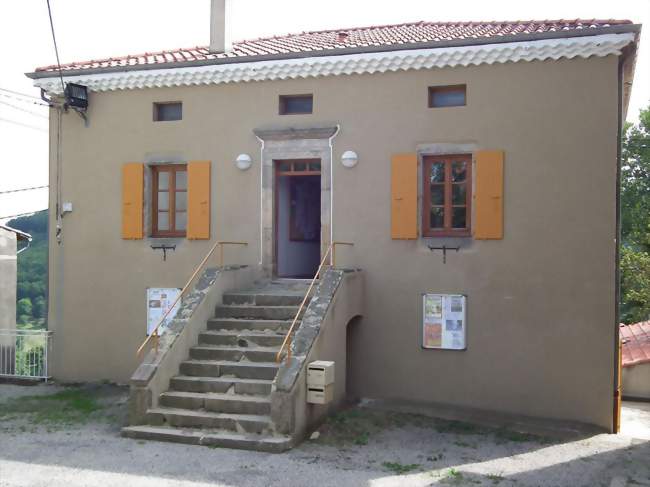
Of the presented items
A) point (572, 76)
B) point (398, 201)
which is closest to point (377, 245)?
point (398, 201)

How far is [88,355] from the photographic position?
45.4 ft

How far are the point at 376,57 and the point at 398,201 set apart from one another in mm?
2365

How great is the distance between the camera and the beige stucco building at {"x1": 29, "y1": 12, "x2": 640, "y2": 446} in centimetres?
1135

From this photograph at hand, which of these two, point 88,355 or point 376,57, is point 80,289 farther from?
point 376,57

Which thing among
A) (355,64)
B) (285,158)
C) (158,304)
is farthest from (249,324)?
(355,64)

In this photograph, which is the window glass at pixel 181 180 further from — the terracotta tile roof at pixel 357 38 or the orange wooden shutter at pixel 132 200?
the terracotta tile roof at pixel 357 38

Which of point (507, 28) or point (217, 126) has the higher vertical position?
point (507, 28)

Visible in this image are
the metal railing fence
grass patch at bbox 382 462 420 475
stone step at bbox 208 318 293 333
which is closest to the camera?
grass patch at bbox 382 462 420 475

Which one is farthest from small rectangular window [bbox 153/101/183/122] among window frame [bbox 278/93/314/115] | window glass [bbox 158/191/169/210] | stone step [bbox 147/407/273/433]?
stone step [bbox 147/407/273/433]

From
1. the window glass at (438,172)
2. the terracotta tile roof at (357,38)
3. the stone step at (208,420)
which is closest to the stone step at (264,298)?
the stone step at (208,420)

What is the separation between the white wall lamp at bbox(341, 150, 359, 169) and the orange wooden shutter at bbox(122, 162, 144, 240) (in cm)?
Answer: 378

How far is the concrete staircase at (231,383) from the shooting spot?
31.1 feet

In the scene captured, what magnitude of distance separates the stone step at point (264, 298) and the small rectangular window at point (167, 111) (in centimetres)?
370

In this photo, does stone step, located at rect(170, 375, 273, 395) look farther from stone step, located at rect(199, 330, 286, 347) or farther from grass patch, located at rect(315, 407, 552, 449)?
grass patch, located at rect(315, 407, 552, 449)
